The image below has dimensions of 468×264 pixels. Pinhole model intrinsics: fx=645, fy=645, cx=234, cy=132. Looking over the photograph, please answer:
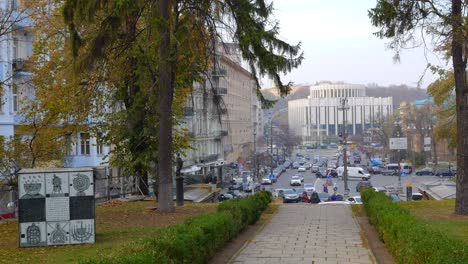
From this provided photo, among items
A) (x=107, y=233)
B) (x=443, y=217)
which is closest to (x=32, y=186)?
(x=107, y=233)

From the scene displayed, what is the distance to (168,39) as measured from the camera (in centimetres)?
1752

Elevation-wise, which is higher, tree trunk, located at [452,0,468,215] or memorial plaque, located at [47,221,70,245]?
tree trunk, located at [452,0,468,215]

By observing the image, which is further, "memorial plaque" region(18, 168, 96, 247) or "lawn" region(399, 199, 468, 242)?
"lawn" region(399, 199, 468, 242)

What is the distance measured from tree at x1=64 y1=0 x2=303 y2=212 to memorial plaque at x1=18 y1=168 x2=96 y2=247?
17.4 ft

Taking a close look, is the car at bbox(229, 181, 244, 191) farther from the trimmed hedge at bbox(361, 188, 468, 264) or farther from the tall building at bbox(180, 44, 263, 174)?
the trimmed hedge at bbox(361, 188, 468, 264)

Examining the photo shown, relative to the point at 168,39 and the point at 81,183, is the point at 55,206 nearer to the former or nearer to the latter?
the point at 81,183

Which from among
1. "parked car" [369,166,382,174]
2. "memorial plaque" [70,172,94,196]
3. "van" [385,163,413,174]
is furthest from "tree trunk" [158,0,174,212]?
"parked car" [369,166,382,174]

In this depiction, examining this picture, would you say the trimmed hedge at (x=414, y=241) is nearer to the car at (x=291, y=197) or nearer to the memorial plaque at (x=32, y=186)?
the memorial plaque at (x=32, y=186)

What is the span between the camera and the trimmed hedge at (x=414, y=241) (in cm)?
764

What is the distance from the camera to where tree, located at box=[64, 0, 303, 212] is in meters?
17.0

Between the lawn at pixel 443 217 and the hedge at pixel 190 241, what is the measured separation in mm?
4010

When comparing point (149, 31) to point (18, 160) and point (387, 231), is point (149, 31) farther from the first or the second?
point (387, 231)

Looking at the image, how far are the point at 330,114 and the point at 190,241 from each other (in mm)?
167420

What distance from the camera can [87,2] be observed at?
1666 cm
